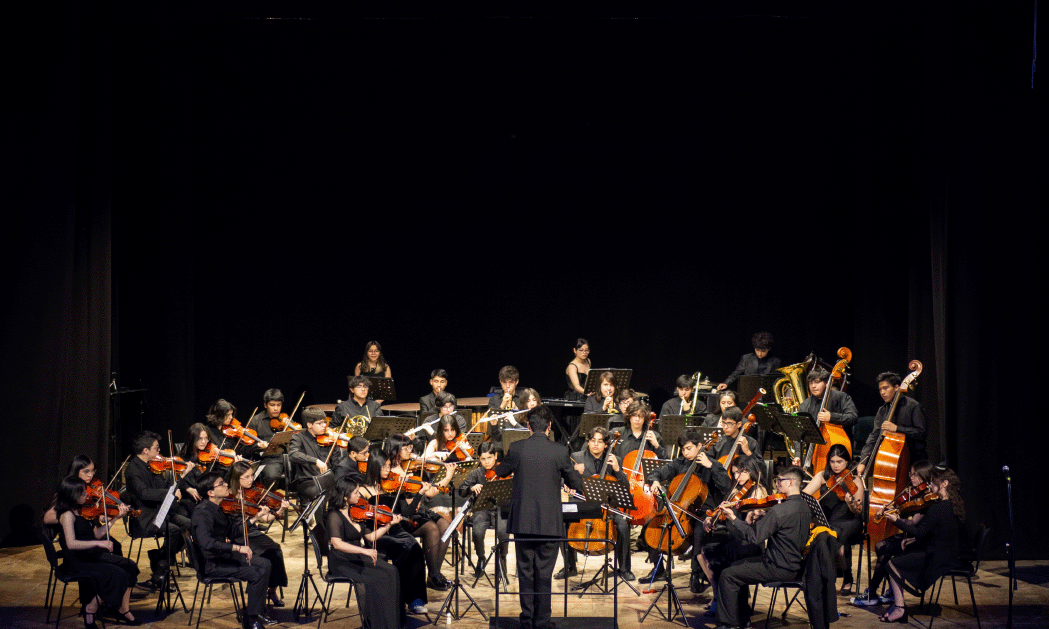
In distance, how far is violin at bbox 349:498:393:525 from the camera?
670 cm

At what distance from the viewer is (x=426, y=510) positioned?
24.7 feet

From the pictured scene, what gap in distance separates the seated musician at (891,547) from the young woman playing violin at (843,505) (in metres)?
0.21

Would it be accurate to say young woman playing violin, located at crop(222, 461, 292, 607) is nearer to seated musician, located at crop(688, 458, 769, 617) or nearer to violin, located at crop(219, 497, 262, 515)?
violin, located at crop(219, 497, 262, 515)

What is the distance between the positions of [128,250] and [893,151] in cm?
904

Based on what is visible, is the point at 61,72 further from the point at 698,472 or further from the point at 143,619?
the point at 698,472

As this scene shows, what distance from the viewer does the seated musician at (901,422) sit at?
8391 mm

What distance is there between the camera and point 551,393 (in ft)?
42.3

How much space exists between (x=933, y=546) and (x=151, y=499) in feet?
19.3

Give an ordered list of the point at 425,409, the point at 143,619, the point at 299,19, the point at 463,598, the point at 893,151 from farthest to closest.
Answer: the point at 299,19, the point at 893,151, the point at 425,409, the point at 463,598, the point at 143,619

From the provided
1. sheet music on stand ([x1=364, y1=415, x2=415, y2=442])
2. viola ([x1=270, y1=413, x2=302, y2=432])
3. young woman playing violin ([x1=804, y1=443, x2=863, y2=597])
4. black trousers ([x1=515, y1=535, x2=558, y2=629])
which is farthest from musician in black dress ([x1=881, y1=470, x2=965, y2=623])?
viola ([x1=270, y1=413, x2=302, y2=432])

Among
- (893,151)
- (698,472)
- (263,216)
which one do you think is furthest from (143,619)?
(893,151)

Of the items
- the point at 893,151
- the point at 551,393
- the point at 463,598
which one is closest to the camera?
the point at 463,598

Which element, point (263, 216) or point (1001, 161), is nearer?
point (1001, 161)

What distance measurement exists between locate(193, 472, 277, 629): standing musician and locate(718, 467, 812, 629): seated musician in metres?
3.21
